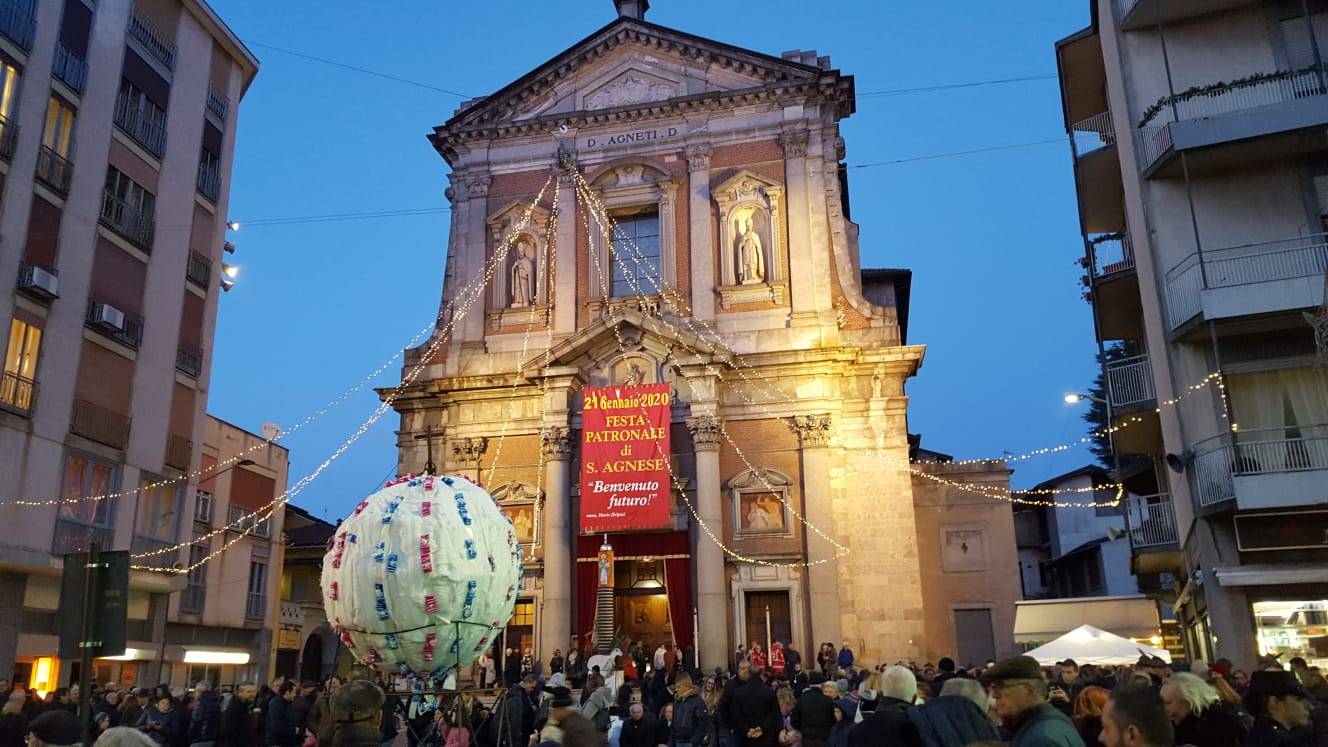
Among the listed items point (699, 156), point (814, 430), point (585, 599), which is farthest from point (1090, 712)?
point (699, 156)

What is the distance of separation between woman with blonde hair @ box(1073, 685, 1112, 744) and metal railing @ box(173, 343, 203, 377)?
2320 cm

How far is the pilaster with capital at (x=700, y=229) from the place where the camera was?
29.1 metres

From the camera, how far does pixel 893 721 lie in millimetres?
6152

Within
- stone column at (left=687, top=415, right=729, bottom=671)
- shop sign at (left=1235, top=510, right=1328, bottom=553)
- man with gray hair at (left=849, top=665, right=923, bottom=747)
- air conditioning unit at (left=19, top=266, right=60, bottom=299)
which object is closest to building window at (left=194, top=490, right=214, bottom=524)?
air conditioning unit at (left=19, top=266, right=60, bottom=299)

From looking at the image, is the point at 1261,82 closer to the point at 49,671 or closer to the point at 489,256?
the point at 489,256

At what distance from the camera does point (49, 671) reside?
20266mm

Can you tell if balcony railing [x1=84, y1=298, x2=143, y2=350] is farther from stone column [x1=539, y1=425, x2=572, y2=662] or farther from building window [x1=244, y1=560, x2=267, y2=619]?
stone column [x1=539, y1=425, x2=572, y2=662]

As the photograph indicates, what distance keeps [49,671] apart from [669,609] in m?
13.6

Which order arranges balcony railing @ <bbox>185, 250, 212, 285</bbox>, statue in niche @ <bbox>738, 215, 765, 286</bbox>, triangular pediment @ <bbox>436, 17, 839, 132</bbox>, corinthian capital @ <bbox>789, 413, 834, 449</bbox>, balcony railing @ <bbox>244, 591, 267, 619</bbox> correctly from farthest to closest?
triangular pediment @ <bbox>436, 17, 839, 132</bbox>
statue in niche @ <bbox>738, 215, 765, 286</bbox>
balcony railing @ <bbox>244, 591, 267, 619</bbox>
corinthian capital @ <bbox>789, 413, 834, 449</bbox>
balcony railing @ <bbox>185, 250, 212, 285</bbox>

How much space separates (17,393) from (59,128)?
19.3ft

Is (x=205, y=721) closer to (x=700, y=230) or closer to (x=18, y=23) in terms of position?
(x=18, y=23)

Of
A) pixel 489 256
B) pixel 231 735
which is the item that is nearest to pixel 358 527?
pixel 231 735

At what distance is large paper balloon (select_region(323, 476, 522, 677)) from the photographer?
693 centimetres

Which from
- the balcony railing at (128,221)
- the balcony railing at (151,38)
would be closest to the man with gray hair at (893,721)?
the balcony railing at (128,221)
